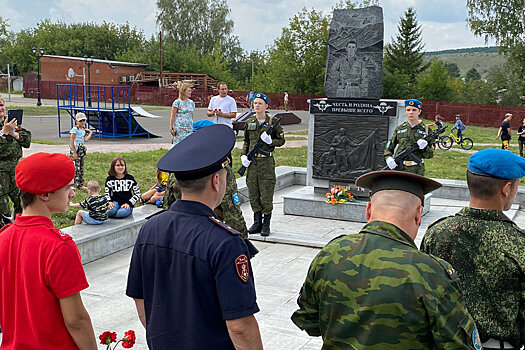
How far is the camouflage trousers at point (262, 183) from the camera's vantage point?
8.08m

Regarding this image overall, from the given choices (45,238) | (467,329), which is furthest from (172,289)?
(467,329)

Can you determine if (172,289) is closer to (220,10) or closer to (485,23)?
(485,23)

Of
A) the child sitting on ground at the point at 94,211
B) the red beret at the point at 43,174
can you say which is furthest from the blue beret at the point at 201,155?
the child sitting on ground at the point at 94,211

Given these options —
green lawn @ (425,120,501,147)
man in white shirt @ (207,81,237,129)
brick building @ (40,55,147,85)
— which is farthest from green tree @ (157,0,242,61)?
man in white shirt @ (207,81,237,129)

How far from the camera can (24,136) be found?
21.0ft

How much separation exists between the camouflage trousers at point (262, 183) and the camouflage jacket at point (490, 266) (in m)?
5.41

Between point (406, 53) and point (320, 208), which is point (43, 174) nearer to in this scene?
point (320, 208)

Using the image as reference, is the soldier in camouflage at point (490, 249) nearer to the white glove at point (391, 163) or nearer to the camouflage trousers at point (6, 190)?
the camouflage trousers at point (6, 190)

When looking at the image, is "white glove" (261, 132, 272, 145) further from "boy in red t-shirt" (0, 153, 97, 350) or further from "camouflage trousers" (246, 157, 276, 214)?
"boy in red t-shirt" (0, 153, 97, 350)

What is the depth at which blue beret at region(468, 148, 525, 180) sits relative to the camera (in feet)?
8.86

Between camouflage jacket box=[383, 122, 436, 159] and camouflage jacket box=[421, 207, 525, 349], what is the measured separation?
19.4 ft

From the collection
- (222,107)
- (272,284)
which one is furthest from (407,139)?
(222,107)

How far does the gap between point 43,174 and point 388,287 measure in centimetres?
171

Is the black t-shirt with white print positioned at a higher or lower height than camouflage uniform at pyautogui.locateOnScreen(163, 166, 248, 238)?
lower
